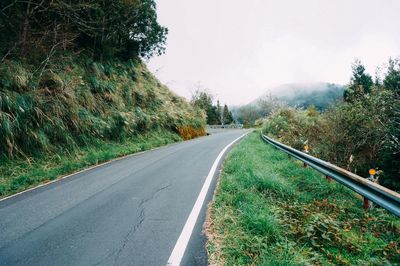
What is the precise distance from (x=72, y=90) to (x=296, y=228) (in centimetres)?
1210

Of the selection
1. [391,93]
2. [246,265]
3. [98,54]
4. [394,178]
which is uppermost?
[98,54]

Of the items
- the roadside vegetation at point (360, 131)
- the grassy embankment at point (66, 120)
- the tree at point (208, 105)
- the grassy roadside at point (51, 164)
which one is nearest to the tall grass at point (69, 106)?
the grassy embankment at point (66, 120)

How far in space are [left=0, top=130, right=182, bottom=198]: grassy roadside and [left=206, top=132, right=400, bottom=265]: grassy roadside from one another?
18.3ft

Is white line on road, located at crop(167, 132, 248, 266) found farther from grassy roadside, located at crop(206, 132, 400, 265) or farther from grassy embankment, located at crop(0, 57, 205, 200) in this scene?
grassy embankment, located at crop(0, 57, 205, 200)

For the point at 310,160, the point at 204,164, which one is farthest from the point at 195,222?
the point at 204,164

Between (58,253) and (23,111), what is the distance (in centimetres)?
776

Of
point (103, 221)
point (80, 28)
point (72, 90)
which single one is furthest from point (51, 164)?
point (80, 28)

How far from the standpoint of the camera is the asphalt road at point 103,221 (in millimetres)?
3729

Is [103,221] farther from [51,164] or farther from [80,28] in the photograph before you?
[80,28]

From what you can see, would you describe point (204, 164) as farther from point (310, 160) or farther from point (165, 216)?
point (165, 216)

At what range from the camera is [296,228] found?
14.1 feet

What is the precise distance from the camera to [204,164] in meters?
10.2

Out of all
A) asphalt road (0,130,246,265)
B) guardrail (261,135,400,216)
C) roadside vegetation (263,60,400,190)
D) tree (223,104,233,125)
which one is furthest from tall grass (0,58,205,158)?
tree (223,104,233,125)

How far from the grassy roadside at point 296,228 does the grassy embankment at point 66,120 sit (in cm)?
606
